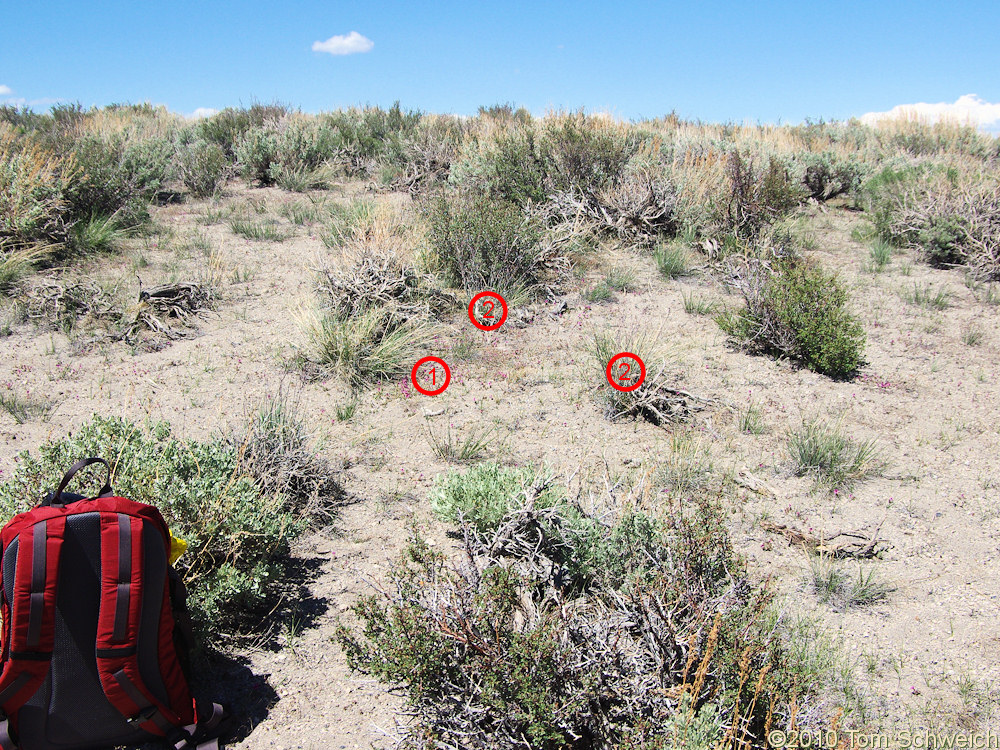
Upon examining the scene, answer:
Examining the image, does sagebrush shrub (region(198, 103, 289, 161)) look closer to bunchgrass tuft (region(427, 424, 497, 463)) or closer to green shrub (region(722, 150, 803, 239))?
green shrub (region(722, 150, 803, 239))

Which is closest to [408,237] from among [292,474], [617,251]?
[617,251]

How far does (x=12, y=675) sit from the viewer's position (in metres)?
2.24

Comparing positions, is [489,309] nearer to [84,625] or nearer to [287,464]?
[287,464]

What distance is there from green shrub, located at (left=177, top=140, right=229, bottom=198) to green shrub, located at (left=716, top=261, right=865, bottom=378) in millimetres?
8907

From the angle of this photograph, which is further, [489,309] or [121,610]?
[489,309]

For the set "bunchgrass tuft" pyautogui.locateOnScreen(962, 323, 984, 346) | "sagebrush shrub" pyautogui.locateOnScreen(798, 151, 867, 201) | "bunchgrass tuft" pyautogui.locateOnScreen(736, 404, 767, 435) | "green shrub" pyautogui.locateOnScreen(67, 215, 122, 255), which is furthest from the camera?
"sagebrush shrub" pyautogui.locateOnScreen(798, 151, 867, 201)


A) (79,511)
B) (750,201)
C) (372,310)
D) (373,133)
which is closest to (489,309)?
(372,310)

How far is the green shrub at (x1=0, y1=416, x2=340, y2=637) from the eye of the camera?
3012 mm

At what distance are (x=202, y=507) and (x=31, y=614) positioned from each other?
1026 millimetres

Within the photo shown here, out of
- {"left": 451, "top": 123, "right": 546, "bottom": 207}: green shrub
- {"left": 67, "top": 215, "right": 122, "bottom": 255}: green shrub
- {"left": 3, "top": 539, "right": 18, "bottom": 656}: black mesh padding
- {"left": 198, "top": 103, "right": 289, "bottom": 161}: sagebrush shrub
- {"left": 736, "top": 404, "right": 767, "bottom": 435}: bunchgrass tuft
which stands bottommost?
{"left": 736, "top": 404, "right": 767, "bottom": 435}: bunchgrass tuft

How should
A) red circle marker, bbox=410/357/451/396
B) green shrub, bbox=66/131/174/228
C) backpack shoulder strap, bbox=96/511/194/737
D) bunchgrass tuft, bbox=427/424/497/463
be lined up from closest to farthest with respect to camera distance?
backpack shoulder strap, bbox=96/511/194/737 → bunchgrass tuft, bbox=427/424/497/463 → red circle marker, bbox=410/357/451/396 → green shrub, bbox=66/131/174/228

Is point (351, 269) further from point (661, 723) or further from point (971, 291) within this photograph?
point (971, 291)

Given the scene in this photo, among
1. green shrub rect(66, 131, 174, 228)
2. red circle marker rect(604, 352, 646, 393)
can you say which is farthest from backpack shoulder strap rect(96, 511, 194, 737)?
green shrub rect(66, 131, 174, 228)

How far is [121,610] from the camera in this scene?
7.59 ft
